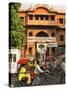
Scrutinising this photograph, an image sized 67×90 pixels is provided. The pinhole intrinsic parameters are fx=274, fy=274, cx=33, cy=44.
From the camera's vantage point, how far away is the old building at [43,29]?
2.42 metres

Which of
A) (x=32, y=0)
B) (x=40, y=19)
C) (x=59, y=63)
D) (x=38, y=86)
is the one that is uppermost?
(x=32, y=0)

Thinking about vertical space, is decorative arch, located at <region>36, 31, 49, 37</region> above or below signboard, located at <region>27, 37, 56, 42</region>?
above

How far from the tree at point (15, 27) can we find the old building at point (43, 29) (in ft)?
0.15

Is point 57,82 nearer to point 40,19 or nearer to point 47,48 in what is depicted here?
point 47,48

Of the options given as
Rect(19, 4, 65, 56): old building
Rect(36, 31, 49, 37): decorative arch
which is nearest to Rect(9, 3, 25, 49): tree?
Rect(19, 4, 65, 56): old building

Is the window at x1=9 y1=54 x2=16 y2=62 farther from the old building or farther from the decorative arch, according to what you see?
the decorative arch

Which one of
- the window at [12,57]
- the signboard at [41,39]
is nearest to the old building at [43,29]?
the signboard at [41,39]

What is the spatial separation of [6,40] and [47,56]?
399mm

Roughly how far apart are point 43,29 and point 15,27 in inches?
10.3

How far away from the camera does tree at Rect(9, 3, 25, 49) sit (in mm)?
2363

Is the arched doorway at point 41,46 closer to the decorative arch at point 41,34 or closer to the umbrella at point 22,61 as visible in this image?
the decorative arch at point 41,34

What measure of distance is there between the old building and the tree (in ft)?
0.15

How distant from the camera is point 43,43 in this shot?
2.46 meters

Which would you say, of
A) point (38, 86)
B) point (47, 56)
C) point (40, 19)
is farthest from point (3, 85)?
point (40, 19)
